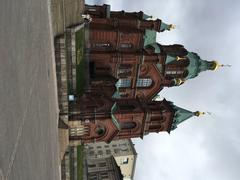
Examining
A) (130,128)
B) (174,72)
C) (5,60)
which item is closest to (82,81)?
(130,128)

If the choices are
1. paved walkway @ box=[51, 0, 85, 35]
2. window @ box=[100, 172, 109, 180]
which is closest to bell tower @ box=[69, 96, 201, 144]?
paved walkway @ box=[51, 0, 85, 35]

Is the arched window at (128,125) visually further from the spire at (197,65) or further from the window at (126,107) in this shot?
the spire at (197,65)

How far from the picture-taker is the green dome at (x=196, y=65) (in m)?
48.3

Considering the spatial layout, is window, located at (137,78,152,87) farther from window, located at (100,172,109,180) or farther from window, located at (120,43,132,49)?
window, located at (100,172,109,180)

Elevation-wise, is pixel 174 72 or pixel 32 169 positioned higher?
pixel 32 169

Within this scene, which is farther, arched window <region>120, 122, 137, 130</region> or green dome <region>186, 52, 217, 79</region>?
green dome <region>186, 52, 217, 79</region>

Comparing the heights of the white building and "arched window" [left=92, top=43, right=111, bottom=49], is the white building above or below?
below

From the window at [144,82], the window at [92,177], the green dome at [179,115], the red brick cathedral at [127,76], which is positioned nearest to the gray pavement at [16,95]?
the red brick cathedral at [127,76]

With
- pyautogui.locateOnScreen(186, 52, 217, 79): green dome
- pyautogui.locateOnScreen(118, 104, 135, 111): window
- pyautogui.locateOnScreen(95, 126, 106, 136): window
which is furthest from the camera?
pyautogui.locateOnScreen(186, 52, 217, 79): green dome

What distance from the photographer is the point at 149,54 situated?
43.2 meters

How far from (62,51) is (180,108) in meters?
20.0

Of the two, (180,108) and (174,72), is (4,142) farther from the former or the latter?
(174,72)

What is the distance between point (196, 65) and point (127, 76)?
11647 millimetres

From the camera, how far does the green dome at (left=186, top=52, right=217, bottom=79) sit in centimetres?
4828
